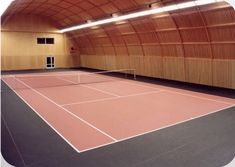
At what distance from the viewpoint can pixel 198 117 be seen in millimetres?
10609

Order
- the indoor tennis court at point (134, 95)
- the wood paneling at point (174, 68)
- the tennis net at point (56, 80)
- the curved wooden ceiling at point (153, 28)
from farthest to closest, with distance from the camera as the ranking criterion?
1. the tennis net at point (56, 80)
2. the wood paneling at point (174, 68)
3. the curved wooden ceiling at point (153, 28)
4. the indoor tennis court at point (134, 95)

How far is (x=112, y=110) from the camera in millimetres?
12062

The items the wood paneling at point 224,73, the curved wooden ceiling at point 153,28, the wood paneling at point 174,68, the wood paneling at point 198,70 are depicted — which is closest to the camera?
the curved wooden ceiling at point 153,28

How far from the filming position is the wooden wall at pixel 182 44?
1673 centimetres

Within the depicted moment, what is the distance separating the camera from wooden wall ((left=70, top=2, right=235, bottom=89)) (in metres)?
16.7

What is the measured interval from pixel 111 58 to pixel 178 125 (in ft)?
75.1

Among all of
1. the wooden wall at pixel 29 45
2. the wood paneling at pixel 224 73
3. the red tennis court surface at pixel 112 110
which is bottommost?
the red tennis court surface at pixel 112 110

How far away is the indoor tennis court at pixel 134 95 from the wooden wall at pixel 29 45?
148mm

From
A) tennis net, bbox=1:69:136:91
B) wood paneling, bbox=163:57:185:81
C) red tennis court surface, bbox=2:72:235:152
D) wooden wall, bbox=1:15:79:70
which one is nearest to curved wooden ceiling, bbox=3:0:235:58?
wood paneling, bbox=163:57:185:81

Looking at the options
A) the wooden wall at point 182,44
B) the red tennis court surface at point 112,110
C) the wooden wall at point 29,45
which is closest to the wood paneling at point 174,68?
the wooden wall at point 182,44

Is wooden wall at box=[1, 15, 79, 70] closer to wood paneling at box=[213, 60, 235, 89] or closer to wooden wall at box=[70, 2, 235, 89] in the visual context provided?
wooden wall at box=[70, 2, 235, 89]

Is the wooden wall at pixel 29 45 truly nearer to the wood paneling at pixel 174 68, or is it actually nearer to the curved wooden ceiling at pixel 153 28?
the curved wooden ceiling at pixel 153 28

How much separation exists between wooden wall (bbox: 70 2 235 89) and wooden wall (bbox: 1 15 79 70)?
471 inches

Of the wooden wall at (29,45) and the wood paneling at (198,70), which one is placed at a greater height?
the wooden wall at (29,45)
